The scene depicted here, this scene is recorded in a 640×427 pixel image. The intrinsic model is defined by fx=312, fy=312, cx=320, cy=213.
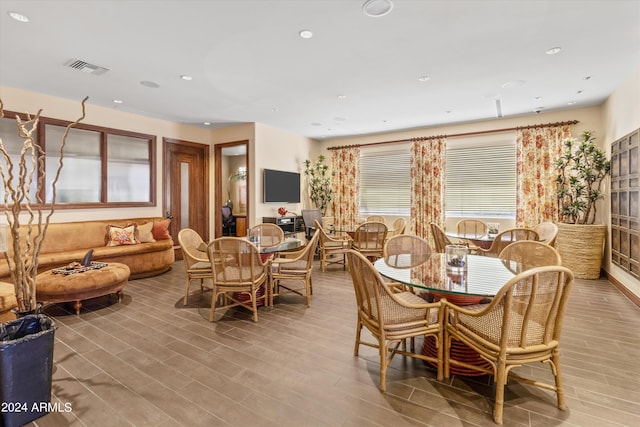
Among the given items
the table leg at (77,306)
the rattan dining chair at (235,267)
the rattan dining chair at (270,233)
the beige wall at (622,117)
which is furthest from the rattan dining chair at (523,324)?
the table leg at (77,306)

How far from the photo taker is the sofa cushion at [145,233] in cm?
531

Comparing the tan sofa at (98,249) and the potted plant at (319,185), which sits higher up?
the potted plant at (319,185)

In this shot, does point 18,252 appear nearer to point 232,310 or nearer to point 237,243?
point 237,243

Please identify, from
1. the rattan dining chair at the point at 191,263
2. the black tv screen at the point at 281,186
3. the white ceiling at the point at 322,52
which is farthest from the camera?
the black tv screen at the point at 281,186

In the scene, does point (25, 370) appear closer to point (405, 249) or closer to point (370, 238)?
point (405, 249)

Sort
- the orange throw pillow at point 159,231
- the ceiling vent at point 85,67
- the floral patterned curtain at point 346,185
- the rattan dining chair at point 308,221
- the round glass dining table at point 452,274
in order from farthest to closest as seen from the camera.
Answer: the floral patterned curtain at point 346,185 → the rattan dining chair at point 308,221 → the orange throw pillow at point 159,231 → the ceiling vent at point 85,67 → the round glass dining table at point 452,274

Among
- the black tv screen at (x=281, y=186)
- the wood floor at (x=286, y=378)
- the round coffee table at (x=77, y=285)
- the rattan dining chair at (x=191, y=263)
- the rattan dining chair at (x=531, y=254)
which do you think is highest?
the black tv screen at (x=281, y=186)

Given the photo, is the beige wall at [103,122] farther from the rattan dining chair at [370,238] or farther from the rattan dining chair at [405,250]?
the rattan dining chair at [405,250]

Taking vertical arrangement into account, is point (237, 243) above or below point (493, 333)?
above

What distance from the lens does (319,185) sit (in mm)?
7941

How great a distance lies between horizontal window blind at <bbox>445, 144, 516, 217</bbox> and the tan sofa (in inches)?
225

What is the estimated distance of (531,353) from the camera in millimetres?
1794

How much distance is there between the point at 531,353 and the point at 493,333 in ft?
0.74

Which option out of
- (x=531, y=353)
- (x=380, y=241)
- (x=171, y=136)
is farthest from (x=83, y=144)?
(x=531, y=353)
